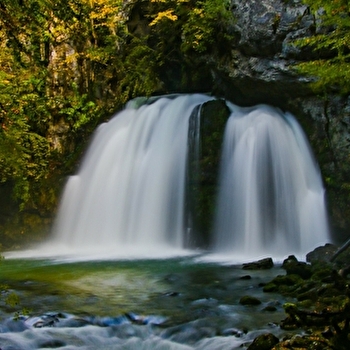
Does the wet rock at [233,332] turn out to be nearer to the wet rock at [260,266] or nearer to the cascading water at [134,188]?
the wet rock at [260,266]

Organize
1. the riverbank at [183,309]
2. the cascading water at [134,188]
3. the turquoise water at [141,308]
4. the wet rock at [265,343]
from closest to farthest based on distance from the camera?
the wet rock at [265,343]
the riverbank at [183,309]
the turquoise water at [141,308]
the cascading water at [134,188]

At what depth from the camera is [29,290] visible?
26.6 ft

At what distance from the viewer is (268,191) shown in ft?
43.0

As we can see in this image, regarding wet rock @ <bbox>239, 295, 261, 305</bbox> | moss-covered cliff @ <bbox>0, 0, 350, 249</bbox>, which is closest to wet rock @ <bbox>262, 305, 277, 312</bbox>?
wet rock @ <bbox>239, 295, 261, 305</bbox>

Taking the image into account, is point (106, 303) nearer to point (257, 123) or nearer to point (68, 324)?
point (68, 324)

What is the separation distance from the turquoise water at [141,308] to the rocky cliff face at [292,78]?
4.04 meters

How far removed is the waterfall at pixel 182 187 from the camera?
12.8m

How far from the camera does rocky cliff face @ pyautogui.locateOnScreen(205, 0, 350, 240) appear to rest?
11.9 m

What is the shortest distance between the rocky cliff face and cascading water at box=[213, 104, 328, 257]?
44 cm

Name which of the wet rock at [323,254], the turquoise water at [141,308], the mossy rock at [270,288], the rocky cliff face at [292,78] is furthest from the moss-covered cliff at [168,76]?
the mossy rock at [270,288]

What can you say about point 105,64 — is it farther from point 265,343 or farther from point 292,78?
point 265,343

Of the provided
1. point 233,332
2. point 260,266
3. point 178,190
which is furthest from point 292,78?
point 233,332

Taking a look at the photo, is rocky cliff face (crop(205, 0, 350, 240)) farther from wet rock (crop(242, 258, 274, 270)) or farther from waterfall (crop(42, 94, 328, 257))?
wet rock (crop(242, 258, 274, 270))

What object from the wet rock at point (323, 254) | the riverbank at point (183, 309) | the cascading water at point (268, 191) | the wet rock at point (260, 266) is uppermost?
the cascading water at point (268, 191)
